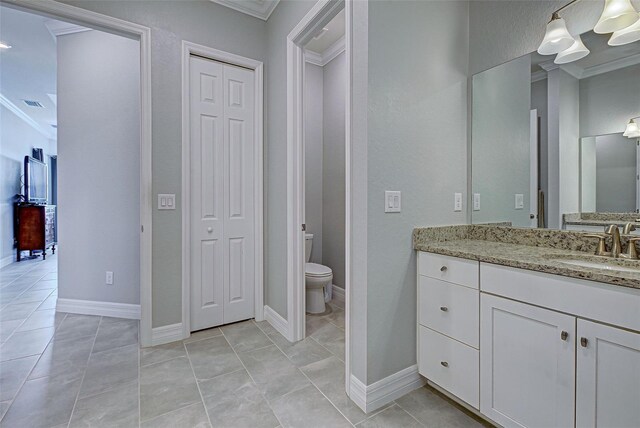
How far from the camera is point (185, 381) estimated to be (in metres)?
1.75

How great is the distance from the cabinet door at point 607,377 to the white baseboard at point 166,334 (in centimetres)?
237

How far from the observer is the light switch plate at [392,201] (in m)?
1.55

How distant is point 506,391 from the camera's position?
1271 mm

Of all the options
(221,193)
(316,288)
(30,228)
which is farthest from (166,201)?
(30,228)

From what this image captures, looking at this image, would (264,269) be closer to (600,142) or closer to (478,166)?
(478,166)

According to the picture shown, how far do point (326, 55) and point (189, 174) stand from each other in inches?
88.3

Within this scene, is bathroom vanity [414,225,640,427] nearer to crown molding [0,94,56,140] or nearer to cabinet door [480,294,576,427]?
cabinet door [480,294,576,427]

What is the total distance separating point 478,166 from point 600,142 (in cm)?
57

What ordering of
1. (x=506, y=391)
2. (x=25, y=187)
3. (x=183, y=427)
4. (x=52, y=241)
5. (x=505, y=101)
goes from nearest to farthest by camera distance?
(x=506, y=391) → (x=183, y=427) → (x=505, y=101) → (x=25, y=187) → (x=52, y=241)

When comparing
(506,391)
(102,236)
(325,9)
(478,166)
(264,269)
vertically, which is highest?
(325,9)

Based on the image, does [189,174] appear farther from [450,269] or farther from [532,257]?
[532,257]

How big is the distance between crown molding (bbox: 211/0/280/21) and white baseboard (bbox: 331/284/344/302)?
9.16ft

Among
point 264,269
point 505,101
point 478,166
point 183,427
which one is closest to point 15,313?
point 264,269

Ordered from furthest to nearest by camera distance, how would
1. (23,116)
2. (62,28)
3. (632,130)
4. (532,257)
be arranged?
1. (23,116)
2. (62,28)
3. (632,130)
4. (532,257)
